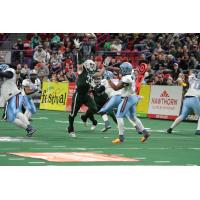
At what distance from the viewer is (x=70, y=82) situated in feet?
128

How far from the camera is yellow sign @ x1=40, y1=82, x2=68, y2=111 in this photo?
128 feet

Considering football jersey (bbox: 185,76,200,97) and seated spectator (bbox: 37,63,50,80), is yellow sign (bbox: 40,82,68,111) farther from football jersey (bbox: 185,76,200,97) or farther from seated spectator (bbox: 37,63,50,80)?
football jersey (bbox: 185,76,200,97)

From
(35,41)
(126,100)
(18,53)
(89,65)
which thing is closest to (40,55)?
(35,41)

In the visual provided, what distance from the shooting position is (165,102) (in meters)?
32.8

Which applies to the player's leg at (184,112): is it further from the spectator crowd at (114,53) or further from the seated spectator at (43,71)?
the seated spectator at (43,71)

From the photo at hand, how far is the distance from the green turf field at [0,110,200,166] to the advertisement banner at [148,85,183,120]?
3562mm

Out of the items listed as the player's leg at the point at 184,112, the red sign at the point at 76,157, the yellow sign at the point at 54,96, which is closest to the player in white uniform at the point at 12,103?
the red sign at the point at 76,157

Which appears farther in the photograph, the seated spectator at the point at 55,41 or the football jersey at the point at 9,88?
the seated spectator at the point at 55,41

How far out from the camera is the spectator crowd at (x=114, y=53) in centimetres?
3616

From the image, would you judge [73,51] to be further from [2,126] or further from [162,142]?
[162,142]

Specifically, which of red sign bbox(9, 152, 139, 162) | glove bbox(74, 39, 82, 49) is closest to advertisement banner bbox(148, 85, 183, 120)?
glove bbox(74, 39, 82, 49)

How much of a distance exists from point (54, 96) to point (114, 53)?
13.4 feet

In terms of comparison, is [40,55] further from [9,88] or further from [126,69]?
Result: [126,69]

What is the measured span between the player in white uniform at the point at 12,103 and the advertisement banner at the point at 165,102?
10.6m
